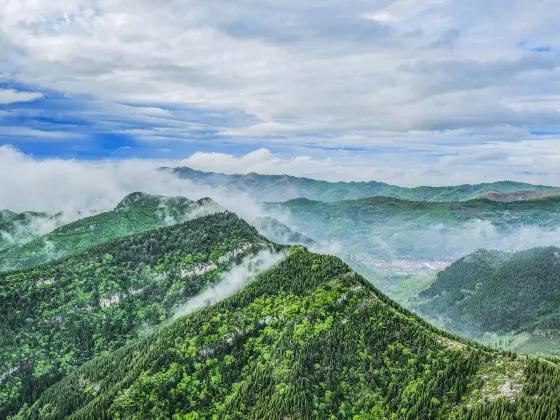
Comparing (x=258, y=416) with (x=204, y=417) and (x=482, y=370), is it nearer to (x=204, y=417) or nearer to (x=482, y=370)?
(x=204, y=417)

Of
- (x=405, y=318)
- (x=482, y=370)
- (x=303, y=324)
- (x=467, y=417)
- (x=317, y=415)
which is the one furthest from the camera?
(x=303, y=324)

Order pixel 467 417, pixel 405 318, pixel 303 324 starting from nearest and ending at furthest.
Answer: pixel 467 417 → pixel 405 318 → pixel 303 324

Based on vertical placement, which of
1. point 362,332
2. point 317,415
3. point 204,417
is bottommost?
point 204,417

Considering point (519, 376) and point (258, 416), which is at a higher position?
point (519, 376)

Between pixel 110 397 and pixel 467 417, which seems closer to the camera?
pixel 467 417

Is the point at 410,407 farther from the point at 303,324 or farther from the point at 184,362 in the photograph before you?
the point at 184,362

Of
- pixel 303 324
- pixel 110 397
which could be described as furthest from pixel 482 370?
pixel 110 397
